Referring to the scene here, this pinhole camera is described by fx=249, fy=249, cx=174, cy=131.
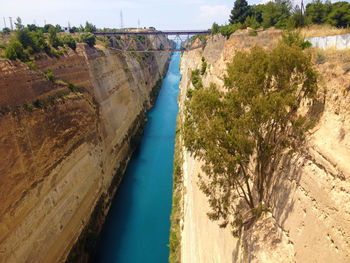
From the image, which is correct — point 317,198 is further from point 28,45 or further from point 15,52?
point 28,45

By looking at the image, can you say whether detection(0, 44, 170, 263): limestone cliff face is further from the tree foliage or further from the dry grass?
the tree foliage

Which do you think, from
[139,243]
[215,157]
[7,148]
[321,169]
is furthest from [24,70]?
[321,169]

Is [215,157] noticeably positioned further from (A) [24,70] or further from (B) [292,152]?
(A) [24,70]

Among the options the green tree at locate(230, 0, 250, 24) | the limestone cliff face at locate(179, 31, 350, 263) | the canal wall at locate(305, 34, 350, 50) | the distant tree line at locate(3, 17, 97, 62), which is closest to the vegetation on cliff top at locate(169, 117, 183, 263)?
the limestone cliff face at locate(179, 31, 350, 263)

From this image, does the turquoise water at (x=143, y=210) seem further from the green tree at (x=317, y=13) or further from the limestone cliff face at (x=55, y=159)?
the green tree at (x=317, y=13)

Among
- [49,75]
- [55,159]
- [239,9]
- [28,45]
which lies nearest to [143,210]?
Result: [55,159]

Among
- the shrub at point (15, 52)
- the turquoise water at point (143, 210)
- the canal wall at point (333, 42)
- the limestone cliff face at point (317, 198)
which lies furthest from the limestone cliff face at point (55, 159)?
the canal wall at point (333, 42)
